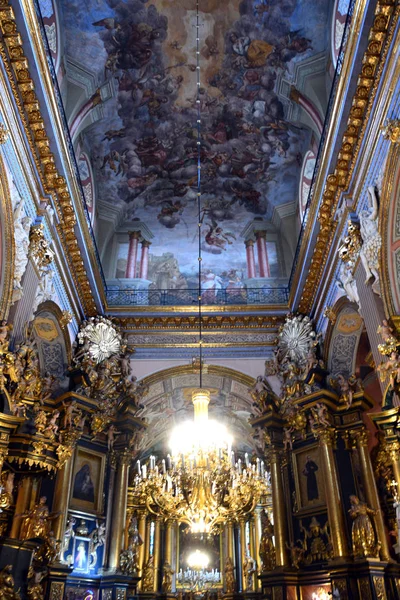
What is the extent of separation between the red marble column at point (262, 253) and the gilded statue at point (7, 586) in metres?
9.93

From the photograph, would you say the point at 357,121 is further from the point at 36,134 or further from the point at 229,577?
the point at 229,577

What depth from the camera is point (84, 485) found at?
38.7 ft

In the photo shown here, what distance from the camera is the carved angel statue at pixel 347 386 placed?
11.6 metres

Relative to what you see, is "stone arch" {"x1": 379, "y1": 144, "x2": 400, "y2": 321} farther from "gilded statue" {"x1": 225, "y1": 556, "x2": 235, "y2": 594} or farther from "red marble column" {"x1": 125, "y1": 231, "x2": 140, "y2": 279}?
"gilded statue" {"x1": 225, "y1": 556, "x2": 235, "y2": 594}

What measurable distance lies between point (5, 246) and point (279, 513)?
26.8 feet

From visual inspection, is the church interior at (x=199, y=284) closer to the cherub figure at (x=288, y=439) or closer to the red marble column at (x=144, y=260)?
the red marble column at (x=144, y=260)

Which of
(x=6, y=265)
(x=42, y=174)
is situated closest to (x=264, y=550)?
(x=6, y=265)

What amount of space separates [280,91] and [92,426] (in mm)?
8826

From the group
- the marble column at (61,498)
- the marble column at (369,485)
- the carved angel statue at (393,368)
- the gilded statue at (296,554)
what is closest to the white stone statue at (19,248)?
the marble column at (61,498)

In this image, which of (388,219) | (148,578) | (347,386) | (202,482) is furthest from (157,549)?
(388,219)

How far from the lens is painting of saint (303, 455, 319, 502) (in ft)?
38.0

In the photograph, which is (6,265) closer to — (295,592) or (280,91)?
(280,91)

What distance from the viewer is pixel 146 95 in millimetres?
12883

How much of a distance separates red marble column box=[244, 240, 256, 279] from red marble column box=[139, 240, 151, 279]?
115 inches
